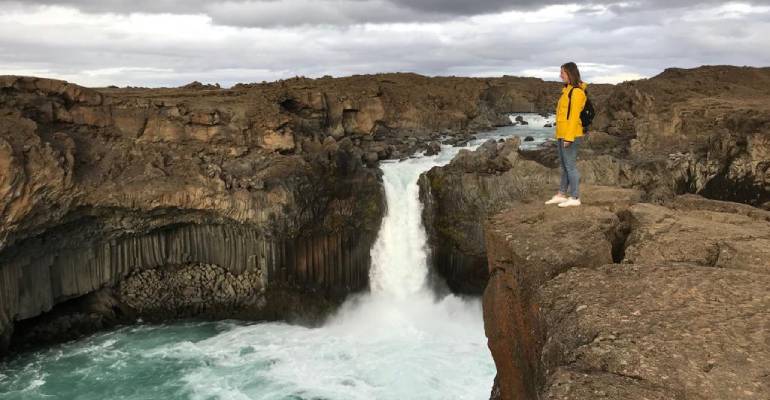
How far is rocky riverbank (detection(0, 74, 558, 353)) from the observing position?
19.1m

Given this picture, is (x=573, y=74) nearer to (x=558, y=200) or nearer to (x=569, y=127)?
(x=569, y=127)

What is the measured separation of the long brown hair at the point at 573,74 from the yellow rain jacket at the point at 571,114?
2.7 inches

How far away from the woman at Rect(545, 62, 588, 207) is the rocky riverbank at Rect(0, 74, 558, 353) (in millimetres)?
14107

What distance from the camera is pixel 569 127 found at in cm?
868

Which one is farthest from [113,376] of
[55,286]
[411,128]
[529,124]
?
[529,124]

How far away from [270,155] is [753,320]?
20.0m

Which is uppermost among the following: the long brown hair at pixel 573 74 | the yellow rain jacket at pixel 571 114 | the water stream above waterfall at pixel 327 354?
the long brown hair at pixel 573 74

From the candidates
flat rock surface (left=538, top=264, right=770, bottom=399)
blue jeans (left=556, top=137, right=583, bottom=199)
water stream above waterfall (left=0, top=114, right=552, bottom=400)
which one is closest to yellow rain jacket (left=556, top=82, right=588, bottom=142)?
blue jeans (left=556, top=137, right=583, bottom=199)

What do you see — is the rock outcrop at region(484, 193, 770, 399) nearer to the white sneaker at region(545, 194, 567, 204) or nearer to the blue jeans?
the white sneaker at region(545, 194, 567, 204)

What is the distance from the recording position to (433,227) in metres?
23.6

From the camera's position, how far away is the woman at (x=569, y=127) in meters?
8.40

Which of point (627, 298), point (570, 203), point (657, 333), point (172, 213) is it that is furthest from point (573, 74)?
point (172, 213)

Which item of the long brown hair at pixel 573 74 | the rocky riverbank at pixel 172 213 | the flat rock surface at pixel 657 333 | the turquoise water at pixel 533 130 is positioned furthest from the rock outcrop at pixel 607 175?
the flat rock surface at pixel 657 333

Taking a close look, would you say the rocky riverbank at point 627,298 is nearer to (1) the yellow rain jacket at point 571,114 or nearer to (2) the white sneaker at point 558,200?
(2) the white sneaker at point 558,200
